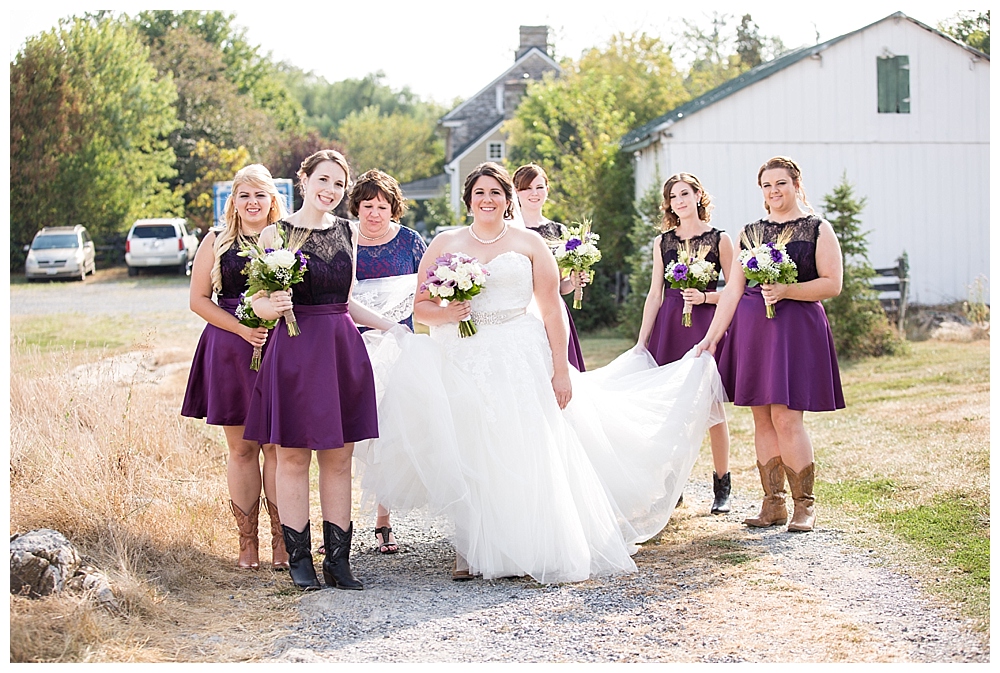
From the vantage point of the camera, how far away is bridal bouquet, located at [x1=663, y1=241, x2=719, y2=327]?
23.4 feet

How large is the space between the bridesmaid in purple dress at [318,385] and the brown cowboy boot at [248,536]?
1.61ft

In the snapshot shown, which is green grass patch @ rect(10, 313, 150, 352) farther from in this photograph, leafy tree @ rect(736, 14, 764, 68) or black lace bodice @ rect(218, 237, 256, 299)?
leafy tree @ rect(736, 14, 764, 68)

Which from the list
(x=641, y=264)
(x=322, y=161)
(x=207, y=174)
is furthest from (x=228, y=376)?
(x=207, y=174)

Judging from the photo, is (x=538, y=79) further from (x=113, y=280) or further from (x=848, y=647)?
(x=848, y=647)

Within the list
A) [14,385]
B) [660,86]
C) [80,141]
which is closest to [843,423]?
[14,385]

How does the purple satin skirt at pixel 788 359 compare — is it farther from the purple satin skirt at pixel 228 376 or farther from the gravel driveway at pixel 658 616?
the purple satin skirt at pixel 228 376

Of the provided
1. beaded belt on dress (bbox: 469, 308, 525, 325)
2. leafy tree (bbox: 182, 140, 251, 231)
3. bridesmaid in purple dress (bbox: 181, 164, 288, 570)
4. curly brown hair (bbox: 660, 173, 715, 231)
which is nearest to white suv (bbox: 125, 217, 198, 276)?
leafy tree (bbox: 182, 140, 251, 231)

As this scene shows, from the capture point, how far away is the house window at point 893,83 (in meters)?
20.7

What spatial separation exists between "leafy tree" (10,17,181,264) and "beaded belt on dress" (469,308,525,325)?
105 feet

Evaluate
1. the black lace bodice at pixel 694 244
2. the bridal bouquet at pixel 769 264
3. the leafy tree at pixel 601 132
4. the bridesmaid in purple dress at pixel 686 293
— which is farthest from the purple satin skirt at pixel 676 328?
the leafy tree at pixel 601 132

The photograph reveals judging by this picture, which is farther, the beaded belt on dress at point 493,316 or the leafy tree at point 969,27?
the leafy tree at point 969,27

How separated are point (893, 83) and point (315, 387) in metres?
18.5

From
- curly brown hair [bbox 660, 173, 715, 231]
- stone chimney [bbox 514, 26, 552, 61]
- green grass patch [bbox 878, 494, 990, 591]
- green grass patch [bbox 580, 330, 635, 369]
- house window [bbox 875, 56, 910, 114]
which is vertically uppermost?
stone chimney [bbox 514, 26, 552, 61]

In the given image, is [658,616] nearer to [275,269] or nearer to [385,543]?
[385,543]
